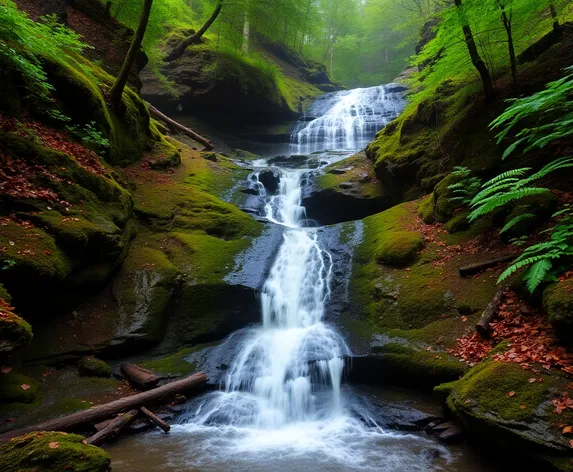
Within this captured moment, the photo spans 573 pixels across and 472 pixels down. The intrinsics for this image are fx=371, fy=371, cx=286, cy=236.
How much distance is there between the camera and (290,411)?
6.52 metres

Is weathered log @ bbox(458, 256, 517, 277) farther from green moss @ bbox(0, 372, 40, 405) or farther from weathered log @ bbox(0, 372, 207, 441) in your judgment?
green moss @ bbox(0, 372, 40, 405)

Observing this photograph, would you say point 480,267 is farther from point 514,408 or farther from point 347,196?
point 347,196

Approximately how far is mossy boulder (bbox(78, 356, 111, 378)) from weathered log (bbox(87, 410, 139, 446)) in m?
1.16

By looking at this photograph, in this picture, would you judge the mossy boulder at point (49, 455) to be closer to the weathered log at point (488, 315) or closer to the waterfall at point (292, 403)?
the waterfall at point (292, 403)

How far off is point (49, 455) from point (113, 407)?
95.6 inches

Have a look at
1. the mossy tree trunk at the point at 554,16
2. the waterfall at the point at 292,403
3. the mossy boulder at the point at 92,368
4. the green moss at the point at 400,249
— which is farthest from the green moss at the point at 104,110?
the mossy tree trunk at the point at 554,16

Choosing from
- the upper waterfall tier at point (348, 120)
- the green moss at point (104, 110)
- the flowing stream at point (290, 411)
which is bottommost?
the flowing stream at point (290, 411)

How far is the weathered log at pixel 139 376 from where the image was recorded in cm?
639

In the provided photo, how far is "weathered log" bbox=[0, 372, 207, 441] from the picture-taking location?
195 inches

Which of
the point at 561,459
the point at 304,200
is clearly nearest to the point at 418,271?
the point at 561,459

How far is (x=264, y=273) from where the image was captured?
9.29 metres

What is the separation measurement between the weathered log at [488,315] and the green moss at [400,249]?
254 centimetres

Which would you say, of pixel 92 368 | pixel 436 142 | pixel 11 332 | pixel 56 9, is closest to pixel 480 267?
pixel 436 142

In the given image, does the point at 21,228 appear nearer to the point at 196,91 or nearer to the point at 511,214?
the point at 511,214
